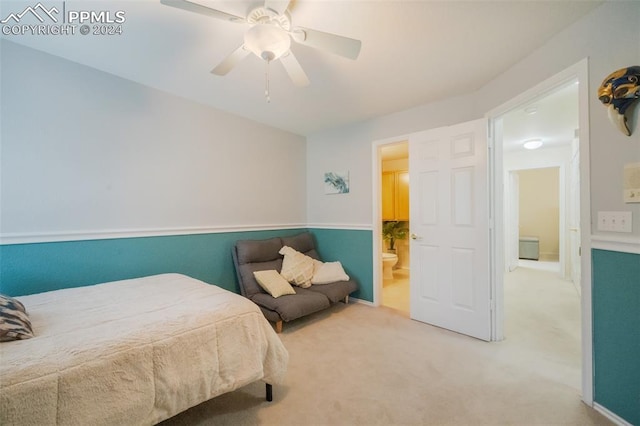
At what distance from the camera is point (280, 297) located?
2725 millimetres

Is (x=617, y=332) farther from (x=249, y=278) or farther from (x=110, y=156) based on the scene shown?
(x=110, y=156)

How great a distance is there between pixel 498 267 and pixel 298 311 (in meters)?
1.99

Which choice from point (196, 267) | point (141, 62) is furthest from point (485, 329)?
point (141, 62)

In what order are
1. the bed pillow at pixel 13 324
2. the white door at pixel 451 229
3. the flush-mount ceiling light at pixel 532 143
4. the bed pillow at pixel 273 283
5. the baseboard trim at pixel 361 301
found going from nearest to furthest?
the bed pillow at pixel 13 324 < the white door at pixel 451 229 < the bed pillow at pixel 273 283 < the baseboard trim at pixel 361 301 < the flush-mount ceiling light at pixel 532 143

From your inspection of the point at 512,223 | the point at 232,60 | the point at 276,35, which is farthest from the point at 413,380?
the point at 512,223

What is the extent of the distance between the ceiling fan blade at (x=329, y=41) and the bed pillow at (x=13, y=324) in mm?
1983

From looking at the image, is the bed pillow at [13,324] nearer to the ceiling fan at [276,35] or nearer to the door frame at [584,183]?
the ceiling fan at [276,35]

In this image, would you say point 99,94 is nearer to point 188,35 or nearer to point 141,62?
point 141,62

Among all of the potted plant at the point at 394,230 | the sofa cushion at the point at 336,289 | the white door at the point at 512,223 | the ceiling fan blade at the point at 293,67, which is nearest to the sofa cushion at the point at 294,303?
the sofa cushion at the point at 336,289

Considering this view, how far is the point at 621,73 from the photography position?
4.42 feet

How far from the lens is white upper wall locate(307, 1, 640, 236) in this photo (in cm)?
141

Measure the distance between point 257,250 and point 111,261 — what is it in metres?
1.41

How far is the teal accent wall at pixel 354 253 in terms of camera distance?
3.41m

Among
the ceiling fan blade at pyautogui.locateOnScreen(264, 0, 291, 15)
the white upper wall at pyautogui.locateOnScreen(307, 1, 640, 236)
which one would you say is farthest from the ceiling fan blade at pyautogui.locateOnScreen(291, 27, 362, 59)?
the white upper wall at pyautogui.locateOnScreen(307, 1, 640, 236)
